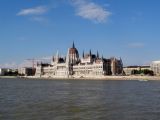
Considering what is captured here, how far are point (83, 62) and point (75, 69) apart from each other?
6445 mm

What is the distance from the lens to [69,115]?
22266 mm

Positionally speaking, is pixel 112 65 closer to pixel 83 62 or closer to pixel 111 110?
pixel 83 62

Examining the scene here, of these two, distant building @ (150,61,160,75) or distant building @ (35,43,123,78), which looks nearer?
distant building @ (35,43,123,78)

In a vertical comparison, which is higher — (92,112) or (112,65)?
(112,65)

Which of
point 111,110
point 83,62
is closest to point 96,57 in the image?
point 83,62

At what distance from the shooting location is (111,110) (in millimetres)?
24984

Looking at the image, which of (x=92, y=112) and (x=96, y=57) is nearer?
(x=92, y=112)

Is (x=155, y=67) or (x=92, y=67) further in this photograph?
(x=155, y=67)

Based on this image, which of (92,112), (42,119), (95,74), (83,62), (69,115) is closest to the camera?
(42,119)

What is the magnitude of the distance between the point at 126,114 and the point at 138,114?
0.77 meters

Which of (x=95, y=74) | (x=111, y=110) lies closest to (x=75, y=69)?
(x=95, y=74)

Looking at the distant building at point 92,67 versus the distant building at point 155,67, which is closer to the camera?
the distant building at point 92,67

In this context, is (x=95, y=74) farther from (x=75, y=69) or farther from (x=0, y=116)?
(x=0, y=116)

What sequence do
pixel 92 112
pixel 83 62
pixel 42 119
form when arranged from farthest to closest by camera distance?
pixel 83 62
pixel 92 112
pixel 42 119
